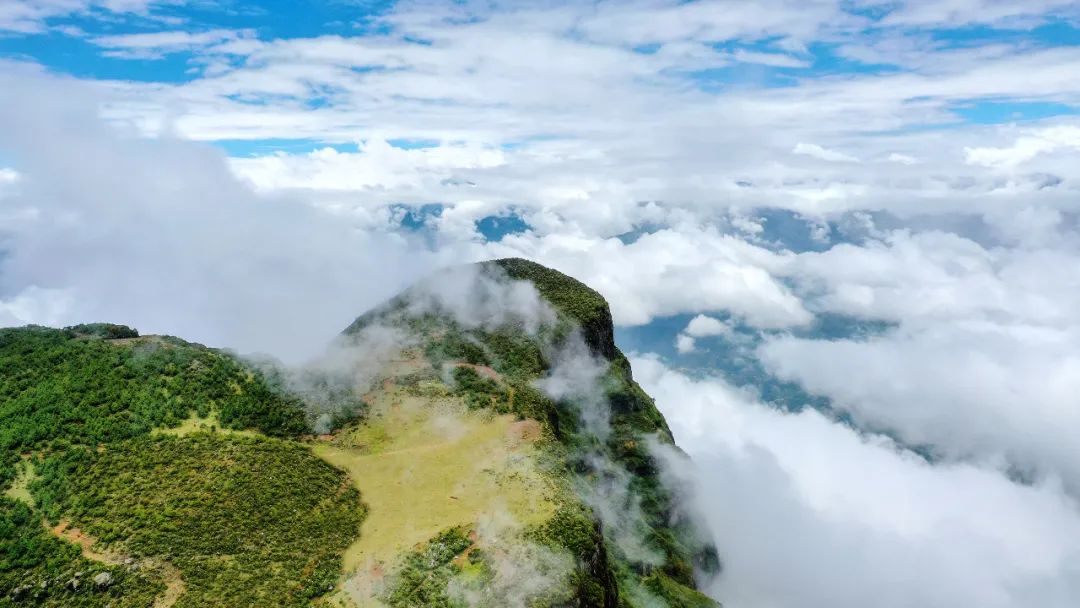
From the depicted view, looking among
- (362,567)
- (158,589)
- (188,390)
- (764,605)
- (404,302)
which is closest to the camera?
(158,589)

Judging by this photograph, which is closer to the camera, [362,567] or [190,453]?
[362,567]

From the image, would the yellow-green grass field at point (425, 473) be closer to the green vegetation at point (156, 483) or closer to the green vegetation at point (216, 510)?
the green vegetation at point (156, 483)

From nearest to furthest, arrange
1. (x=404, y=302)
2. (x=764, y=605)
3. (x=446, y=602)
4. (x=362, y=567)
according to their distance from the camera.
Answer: (x=446, y=602) < (x=362, y=567) < (x=404, y=302) < (x=764, y=605)

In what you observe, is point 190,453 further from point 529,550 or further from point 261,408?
point 529,550

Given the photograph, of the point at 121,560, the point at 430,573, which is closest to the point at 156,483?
the point at 121,560

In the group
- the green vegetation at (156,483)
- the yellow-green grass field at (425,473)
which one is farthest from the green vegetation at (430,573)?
the green vegetation at (156,483)

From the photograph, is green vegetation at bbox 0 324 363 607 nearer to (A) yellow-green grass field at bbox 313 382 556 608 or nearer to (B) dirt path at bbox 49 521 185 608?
(B) dirt path at bbox 49 521 185 608

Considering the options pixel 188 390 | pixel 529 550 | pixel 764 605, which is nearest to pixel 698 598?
pixel 529 550

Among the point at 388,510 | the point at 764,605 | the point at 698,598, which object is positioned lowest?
the point at 764,605
